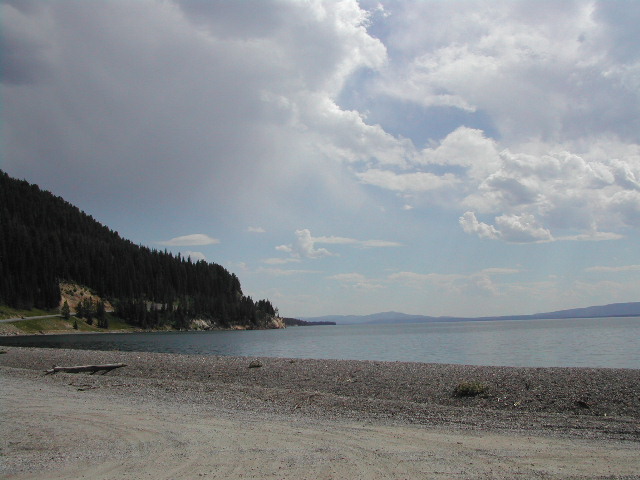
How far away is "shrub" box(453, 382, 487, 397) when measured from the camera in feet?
70.3

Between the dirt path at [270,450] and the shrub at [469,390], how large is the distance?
7.39m

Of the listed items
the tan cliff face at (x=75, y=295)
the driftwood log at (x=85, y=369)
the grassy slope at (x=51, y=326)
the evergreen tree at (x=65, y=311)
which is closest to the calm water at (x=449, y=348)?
the grassy slope at (x=51, y=326)

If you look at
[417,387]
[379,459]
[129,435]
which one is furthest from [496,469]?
[417,387]

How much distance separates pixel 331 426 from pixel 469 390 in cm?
894

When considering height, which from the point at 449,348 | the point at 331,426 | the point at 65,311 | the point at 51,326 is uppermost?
the point at 65,311

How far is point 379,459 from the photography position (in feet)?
37.1

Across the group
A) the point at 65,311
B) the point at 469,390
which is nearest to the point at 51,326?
the point at 65,311

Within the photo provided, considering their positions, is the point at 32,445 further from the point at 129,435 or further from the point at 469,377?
the point at 469,377

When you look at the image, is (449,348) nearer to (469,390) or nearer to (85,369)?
(469,390)

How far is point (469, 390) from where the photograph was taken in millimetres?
21547

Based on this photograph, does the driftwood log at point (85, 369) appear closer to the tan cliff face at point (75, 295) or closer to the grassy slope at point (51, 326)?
the grassy slope at point (51, 326)

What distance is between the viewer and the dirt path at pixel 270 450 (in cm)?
1036

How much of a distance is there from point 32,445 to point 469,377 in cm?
2090

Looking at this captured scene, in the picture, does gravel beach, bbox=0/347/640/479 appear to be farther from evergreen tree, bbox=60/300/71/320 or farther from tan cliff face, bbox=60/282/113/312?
tan cliff face, bbox=60/282/113/312
